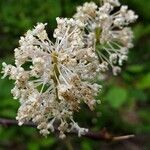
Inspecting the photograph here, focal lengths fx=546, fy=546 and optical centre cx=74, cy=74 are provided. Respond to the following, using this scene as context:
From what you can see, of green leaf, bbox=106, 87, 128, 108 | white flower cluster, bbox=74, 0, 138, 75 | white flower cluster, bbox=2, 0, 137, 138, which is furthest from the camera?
green leaf, bbox=106, 87, 128, 108

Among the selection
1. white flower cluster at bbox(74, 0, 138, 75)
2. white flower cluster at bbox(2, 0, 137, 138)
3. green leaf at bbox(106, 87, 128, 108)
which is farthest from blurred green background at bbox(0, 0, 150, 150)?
white flower cluster at bbox(2, 0, 137, 138)

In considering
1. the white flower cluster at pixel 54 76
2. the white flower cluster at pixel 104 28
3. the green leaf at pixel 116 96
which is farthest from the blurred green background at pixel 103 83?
the white flower cluster at pixel 54 76

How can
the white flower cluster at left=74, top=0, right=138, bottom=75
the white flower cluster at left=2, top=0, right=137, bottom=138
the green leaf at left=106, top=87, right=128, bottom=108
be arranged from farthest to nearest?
1. the green leaf at left=106, top=87, right=128, bottom=108
2. the white flower cluster at left=74, top=0, right=138, bottom=75
3. the white flower cluster at left=2, top=0, right=137, bottom=138

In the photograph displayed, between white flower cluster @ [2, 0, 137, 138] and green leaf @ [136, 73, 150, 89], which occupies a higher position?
green leaf @ [136, 73, 150, 89]

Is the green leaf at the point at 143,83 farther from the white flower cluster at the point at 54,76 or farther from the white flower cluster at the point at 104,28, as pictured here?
the white flower cluster at the point at 54,76

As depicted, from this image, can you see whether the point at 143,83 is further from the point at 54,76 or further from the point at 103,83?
the point at 54,76

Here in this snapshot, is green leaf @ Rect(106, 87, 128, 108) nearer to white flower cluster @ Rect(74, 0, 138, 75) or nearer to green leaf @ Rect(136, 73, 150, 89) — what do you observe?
green leaf @ Rect(136, 73, 150, 89)

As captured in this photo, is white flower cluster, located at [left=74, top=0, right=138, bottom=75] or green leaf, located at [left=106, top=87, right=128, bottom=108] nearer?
white flower cluster, located at [left=74, top=0, right=138, bottom=75]

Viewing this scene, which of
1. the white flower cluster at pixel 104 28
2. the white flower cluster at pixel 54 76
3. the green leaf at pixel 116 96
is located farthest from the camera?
the green leaf at pixel 116 96
